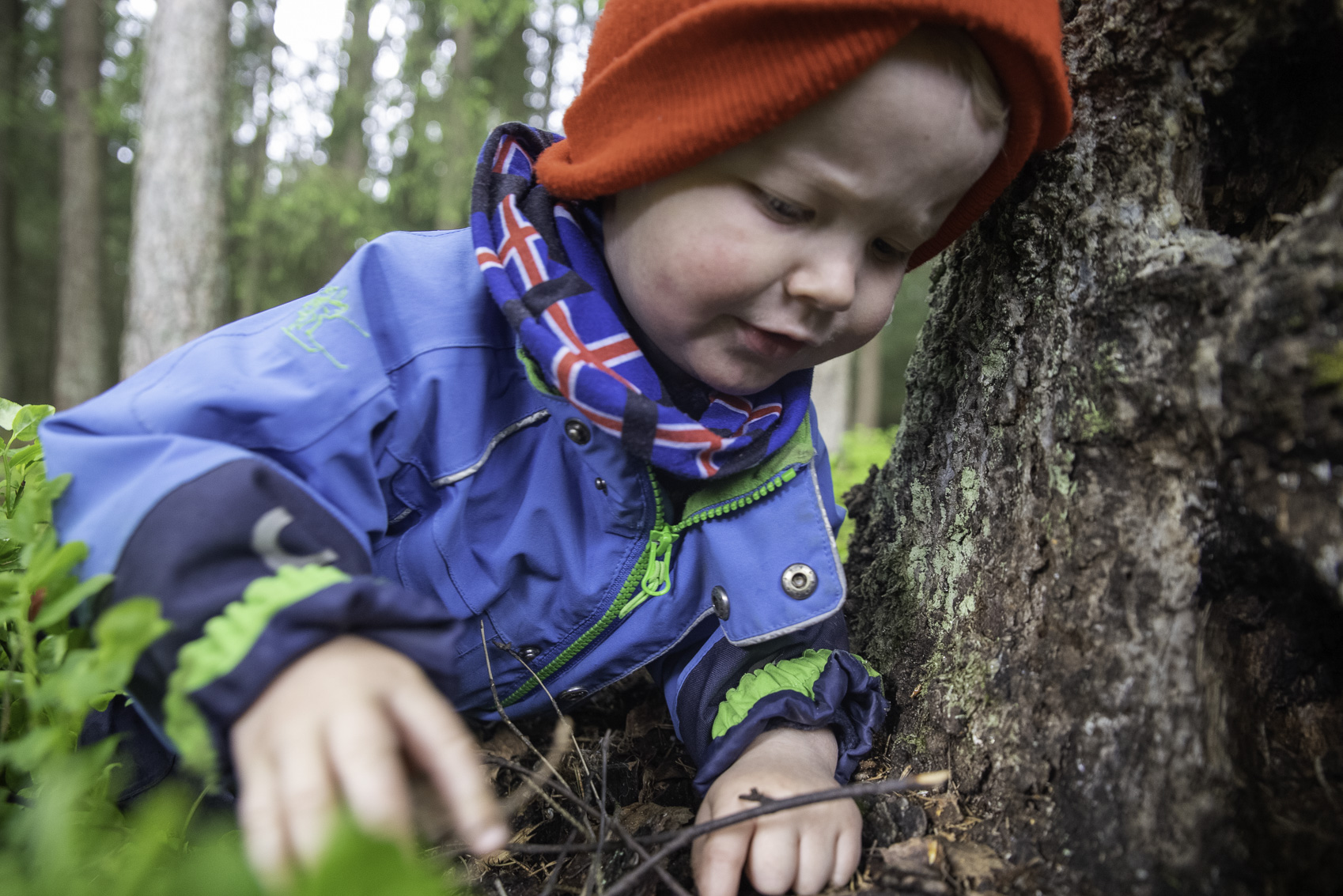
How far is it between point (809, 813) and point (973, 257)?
116cm

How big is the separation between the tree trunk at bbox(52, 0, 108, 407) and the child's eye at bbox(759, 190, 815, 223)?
374 inches

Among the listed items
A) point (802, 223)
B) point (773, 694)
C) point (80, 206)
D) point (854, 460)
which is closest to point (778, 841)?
point (773, 694)

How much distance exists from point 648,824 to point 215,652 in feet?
2.88

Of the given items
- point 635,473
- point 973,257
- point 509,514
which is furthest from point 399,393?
point 973,257

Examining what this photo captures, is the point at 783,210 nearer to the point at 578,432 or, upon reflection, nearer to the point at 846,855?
the point at 578,432

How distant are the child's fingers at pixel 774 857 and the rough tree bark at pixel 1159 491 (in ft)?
1.00

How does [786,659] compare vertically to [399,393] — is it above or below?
below

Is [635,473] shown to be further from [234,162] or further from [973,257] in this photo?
[234,162]

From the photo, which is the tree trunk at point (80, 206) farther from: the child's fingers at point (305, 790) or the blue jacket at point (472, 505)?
the child's fingers at point (305, 790)

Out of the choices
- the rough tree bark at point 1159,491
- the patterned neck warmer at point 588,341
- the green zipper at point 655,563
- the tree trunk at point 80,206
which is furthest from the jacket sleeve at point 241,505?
the tree trunk at point 80,206

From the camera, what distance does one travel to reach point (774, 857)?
3.84ft

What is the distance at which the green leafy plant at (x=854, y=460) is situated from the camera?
2.78 m

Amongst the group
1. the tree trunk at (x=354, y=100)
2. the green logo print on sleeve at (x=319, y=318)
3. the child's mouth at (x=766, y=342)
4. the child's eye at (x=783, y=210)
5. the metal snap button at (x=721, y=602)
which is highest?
the tree trunk at (x=354, y=100)

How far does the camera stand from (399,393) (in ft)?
4.61
